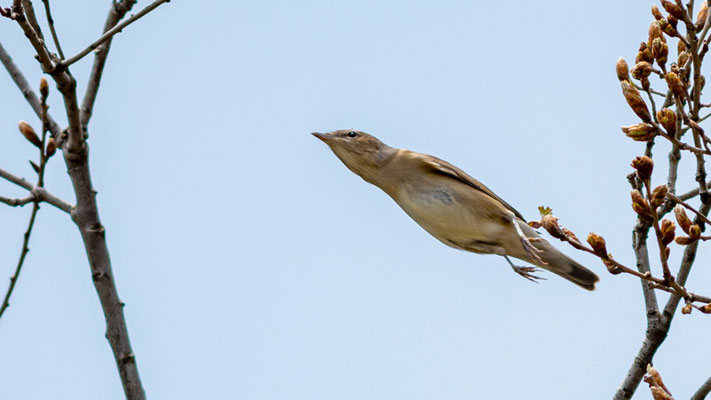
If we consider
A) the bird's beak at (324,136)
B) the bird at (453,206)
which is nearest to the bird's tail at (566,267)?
the bird at (453,206)

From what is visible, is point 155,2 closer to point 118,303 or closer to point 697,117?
point 118,303

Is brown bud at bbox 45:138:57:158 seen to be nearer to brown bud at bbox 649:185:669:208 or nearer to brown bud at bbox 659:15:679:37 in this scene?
brown bud at bbox 649:185:669:208

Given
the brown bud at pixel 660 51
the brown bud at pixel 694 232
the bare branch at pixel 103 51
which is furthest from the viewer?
the bare branch at pixel 103 51

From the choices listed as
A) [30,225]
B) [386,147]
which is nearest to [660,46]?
[30,225]

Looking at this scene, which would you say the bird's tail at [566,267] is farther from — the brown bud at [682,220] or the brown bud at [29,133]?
the brown bud at [29,133]

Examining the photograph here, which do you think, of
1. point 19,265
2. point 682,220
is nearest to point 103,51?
point 19,265

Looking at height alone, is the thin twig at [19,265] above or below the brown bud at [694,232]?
above
